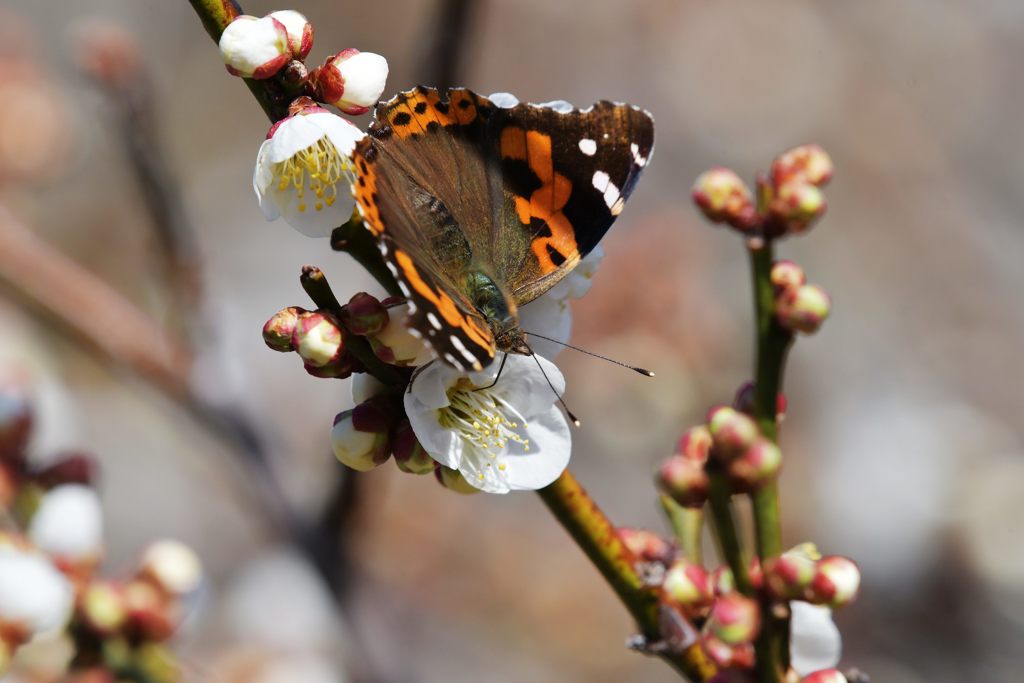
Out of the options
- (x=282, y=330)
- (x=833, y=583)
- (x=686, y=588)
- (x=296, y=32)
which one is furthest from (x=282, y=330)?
(x=833, y=583)

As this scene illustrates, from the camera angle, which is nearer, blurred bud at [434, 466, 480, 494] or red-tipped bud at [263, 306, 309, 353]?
red-tipped bud at [263, 306, 309, 353]

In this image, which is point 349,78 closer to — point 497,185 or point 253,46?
point 253,46

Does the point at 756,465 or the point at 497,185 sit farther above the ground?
the point at 497,185

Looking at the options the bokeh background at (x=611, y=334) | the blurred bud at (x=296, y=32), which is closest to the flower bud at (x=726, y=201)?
the blurred bud at (x=296, y=32)

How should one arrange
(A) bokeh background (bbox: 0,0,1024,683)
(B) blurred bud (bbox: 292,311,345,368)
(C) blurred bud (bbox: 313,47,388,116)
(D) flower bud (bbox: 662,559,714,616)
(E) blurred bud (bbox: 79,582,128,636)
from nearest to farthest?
(B) blurred bud (bbox: 292,311,345,368) < (C) blurred bud (bbox: 313,47,388,116) < (D) flower bud (bbox: 662,559,714,616) < (E) blurred bud (bbox: 79,582,128,636) < (A) bokeh background (bbox: 0,0,1024,683)

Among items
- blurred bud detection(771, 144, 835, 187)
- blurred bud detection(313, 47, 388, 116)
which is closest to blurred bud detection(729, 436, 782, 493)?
blurred bud detection(771, 144, 835, 187)

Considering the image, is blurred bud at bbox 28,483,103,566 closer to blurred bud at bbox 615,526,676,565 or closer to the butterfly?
the butterfly

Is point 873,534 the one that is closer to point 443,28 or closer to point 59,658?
point 443,28
